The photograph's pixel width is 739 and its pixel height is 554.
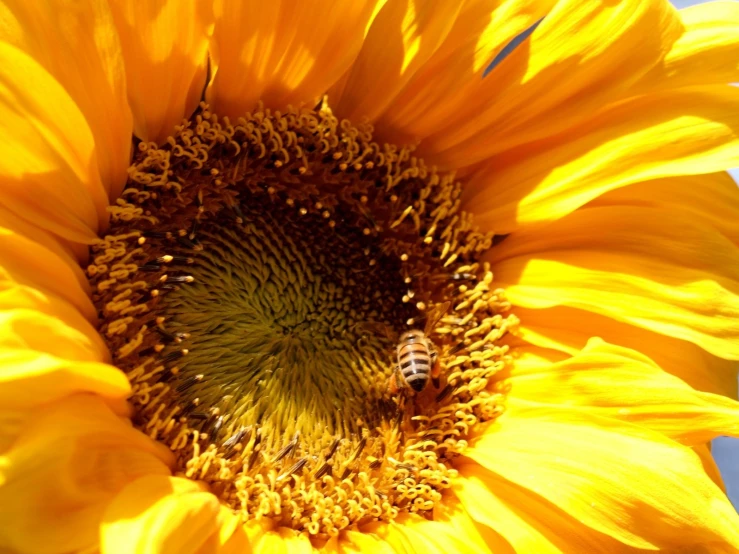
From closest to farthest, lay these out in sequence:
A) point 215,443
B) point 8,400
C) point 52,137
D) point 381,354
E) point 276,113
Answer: point 8,400 < point 52,137 < point 215,443 < point 276,113 < point 381,354

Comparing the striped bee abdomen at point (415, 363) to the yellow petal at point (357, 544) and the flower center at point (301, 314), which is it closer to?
the flower center at point (301, 314)

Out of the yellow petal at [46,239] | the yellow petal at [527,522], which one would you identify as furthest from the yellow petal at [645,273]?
the yellow petal at [46,239]

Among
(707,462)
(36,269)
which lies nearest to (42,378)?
(36,269)

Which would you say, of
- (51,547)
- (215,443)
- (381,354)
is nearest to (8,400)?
(51,547)

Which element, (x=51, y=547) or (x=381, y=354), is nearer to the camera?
(x=51, y=547)

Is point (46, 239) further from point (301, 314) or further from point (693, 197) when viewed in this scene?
point (693, 197)

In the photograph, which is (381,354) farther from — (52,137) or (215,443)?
(52,137)

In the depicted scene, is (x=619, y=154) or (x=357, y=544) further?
(x=619, y=154)

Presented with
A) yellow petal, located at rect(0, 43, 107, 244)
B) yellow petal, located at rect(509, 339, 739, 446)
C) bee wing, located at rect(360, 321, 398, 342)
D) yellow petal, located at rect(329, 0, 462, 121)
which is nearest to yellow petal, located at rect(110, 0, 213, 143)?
yellow petal, located at rect(0, 43, 107, 244)
